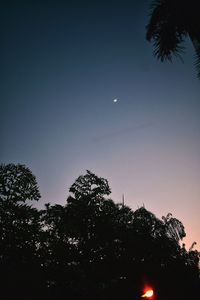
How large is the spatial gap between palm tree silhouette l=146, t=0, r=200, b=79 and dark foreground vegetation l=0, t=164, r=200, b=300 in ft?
49.3

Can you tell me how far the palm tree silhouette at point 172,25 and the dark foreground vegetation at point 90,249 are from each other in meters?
15.0

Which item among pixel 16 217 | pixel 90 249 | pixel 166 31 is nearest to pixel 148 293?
pixel 166 31

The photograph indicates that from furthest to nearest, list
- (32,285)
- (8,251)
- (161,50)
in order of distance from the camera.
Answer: (8,251) → (32,285) → (161,50)

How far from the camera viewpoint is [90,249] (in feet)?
100

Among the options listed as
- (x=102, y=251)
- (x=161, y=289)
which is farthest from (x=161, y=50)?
(x=102, y=251)

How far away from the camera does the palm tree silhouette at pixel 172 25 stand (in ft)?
26.4

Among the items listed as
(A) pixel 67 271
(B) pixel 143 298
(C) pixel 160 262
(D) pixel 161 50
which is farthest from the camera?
(C) pixel 160 262

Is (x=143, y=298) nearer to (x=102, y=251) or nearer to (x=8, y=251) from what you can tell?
(x=8, y=251)

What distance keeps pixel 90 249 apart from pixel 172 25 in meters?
25.9

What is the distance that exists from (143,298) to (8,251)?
54.1 feet

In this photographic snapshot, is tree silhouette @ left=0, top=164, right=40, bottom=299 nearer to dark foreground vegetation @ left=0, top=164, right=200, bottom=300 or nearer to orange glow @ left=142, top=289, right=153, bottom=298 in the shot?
dark foreground vegetation @ left=0, top=164, right=200, bottom=300

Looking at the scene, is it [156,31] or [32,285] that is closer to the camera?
[156,31]

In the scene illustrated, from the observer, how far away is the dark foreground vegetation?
2102cm

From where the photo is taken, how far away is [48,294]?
59.7 feet
